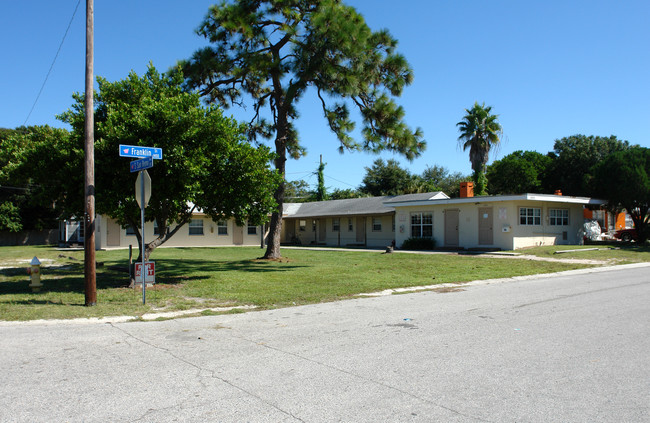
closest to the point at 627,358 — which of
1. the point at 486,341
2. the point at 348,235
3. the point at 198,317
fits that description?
the point at 486,341

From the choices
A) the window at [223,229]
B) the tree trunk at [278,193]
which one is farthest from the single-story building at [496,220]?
the window at [223,229]

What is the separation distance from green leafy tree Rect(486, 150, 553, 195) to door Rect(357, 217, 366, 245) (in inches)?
590

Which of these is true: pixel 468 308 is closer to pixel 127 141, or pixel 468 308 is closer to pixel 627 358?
A: pixel 627 358

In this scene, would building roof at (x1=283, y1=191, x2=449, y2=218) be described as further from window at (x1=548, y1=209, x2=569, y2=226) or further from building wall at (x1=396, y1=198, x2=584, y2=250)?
window at (x1=548, y1=209, x2=569, y2=226)

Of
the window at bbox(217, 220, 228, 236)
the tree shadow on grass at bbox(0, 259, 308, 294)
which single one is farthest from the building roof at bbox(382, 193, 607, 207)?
the window at bbox(217, 220, 228, 236)

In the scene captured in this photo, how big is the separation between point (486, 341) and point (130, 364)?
470cm

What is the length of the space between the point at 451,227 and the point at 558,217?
627 centimetres

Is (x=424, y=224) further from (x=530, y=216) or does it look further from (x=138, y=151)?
(x=138, y=151)

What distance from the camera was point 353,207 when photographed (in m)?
37.6

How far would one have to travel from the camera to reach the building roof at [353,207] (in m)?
34.1

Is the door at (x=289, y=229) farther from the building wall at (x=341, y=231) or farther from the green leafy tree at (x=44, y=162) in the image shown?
the green leafy tree at (x=44, y=162)

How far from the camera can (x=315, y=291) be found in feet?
40.9

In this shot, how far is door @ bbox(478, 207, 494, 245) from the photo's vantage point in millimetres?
26877

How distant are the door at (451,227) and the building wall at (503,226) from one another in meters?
0.22
